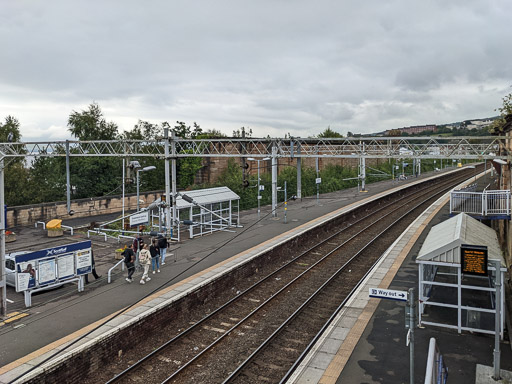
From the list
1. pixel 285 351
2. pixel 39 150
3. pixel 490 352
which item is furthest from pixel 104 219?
pixel 490 352

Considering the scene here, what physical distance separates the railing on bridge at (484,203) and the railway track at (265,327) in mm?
4185

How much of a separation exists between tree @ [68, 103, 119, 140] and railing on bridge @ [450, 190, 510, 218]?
39.6 m

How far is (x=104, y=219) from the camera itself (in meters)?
31.4

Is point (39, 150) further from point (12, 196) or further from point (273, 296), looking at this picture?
point (273, 296)

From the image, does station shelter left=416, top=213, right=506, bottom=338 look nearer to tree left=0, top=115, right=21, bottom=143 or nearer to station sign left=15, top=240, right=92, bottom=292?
station sign left=15, top=240, right=92, bottom=292

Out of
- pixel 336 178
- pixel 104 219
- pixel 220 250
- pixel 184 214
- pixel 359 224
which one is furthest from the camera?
pixel 336 178

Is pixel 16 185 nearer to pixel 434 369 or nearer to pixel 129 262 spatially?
pixel 129 262

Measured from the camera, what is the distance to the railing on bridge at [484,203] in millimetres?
14039

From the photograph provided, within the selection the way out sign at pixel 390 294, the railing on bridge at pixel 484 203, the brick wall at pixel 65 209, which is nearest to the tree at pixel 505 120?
the railing on bridge at pixel 484 203

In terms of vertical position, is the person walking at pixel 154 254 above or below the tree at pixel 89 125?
below

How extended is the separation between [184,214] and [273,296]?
10.7 meters

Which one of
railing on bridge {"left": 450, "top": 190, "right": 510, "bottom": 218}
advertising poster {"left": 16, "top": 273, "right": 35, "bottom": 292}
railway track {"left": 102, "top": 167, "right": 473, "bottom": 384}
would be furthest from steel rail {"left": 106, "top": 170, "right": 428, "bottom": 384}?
railing on bridge {"left": 450, "top": 190, "right": 510, "bottom": 218}

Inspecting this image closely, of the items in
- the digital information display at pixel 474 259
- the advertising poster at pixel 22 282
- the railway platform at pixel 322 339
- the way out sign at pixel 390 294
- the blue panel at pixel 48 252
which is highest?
the digital information display at pixel 474 259

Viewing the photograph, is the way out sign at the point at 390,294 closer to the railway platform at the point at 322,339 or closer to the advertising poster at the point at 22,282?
the railway platform at the point at 322,339
